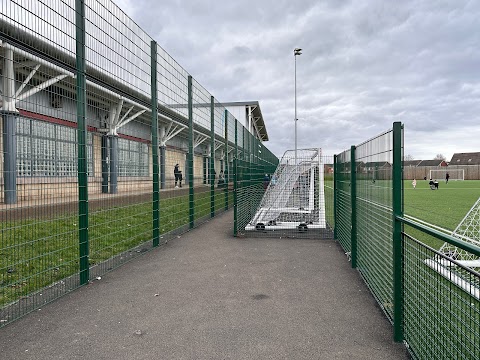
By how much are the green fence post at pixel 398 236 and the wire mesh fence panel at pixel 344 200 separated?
2673 millimetres

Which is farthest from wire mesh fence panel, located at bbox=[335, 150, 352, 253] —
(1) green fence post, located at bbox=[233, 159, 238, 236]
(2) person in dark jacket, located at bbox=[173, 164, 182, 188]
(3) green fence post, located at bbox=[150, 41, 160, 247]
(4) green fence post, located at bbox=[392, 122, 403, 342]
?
(2) person in dark jacket, located at bbox=[173, 164, 182, 188]

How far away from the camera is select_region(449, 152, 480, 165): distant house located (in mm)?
92812

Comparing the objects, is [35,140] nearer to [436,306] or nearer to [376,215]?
[376,215]

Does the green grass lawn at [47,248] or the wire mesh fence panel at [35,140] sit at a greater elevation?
the wire mesh fence panel at [35,140]

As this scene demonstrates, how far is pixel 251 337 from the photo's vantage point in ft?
9.71

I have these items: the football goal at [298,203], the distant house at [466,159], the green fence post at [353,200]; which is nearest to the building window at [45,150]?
the green fence post at [353,200]

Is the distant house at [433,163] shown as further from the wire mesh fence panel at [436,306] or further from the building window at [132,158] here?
the wire mesh fence panel at [436,306]

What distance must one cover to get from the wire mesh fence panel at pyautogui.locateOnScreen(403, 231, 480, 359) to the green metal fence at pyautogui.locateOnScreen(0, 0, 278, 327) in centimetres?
339

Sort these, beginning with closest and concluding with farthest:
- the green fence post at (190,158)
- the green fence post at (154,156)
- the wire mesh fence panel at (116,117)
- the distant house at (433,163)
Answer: the wire mesh fence panel at (116,117)
the green fence post at (154,156)
the green fence post at (190,158)
the distant house at (433,163)

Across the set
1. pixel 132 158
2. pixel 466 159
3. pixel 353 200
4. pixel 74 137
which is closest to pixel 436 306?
pixel 353 200

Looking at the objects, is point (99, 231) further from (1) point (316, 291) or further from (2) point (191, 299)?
(1) point (316, 291)

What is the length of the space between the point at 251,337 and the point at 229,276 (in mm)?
1815

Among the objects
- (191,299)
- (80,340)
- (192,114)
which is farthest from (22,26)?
(192,114)

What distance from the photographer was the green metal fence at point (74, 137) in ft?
11.7
